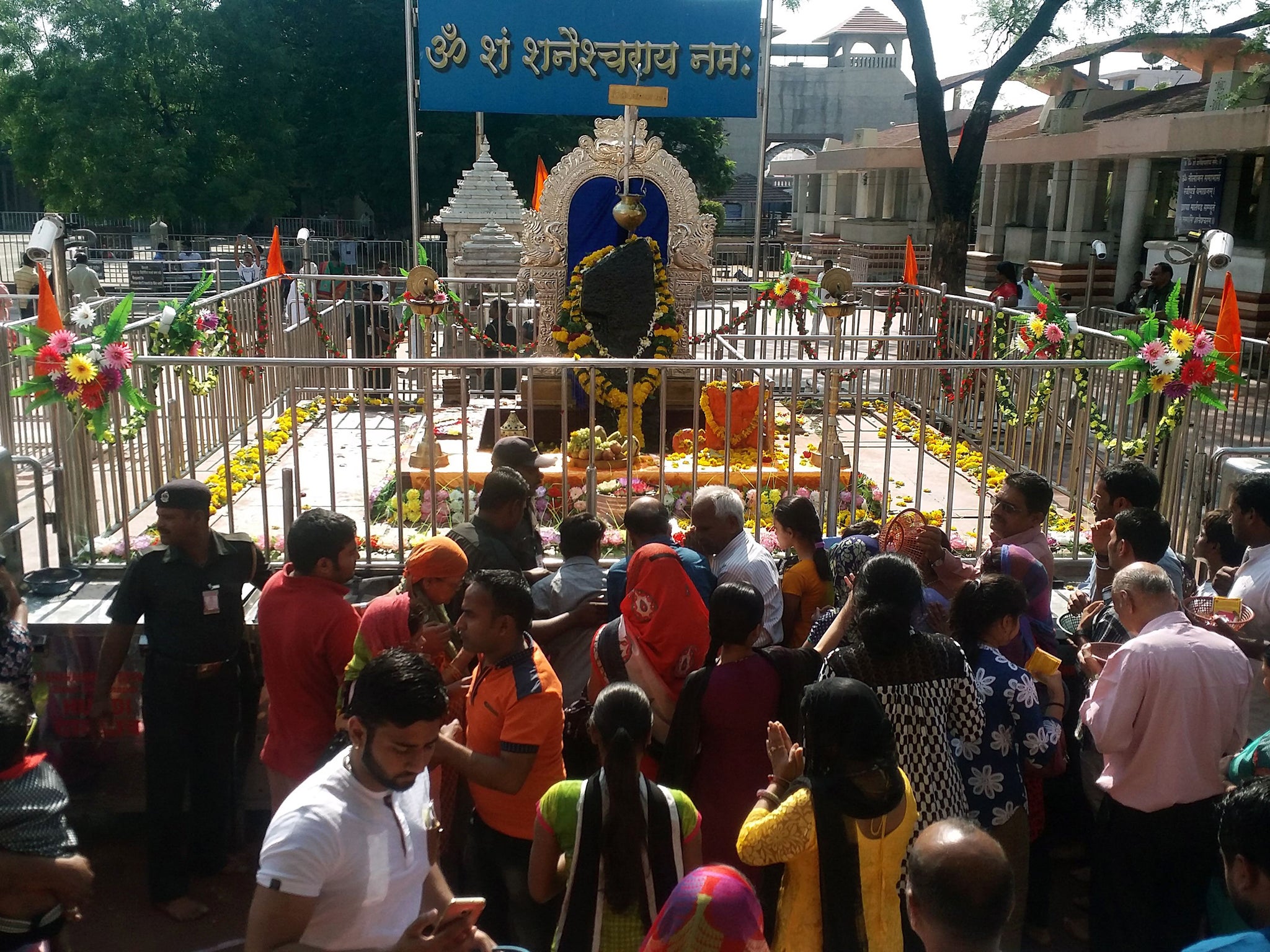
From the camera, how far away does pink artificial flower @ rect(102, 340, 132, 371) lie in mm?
4809

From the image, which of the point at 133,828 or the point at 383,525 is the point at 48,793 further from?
the point at 383,525

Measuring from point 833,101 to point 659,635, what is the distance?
167 feet

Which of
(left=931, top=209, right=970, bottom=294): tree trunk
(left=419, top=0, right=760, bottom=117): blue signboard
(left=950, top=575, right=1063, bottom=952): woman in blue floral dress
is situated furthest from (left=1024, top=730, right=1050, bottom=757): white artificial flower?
(left=931, top=209, right=970, bottom=294): tree trunk

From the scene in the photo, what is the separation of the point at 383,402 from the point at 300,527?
26.7 feet

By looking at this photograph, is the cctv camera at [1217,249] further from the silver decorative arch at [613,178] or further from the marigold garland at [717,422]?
the silver decorative arch at [613,178]

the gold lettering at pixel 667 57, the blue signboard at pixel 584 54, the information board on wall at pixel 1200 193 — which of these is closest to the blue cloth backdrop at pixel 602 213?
the blue signboard at pixel 584 54

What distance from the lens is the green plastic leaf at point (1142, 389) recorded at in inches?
211

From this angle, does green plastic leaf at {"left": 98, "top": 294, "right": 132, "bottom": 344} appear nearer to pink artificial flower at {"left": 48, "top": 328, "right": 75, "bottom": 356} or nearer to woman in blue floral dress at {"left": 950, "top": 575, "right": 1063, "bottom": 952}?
pink artificial flower at {"left": 48, "top": 328, "right": 75, "bottom": 356}

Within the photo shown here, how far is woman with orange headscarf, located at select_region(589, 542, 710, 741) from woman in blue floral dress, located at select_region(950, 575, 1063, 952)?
0.79 m

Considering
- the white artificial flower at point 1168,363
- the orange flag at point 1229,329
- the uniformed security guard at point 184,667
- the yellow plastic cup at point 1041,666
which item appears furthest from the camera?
the orange flag at point 1229,329

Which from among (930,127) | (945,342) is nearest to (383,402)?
(945,342)

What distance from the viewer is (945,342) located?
11.5 metres

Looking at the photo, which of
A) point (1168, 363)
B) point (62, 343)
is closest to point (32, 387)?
point (62, 343)

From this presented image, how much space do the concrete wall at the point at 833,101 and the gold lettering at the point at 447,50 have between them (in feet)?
136
